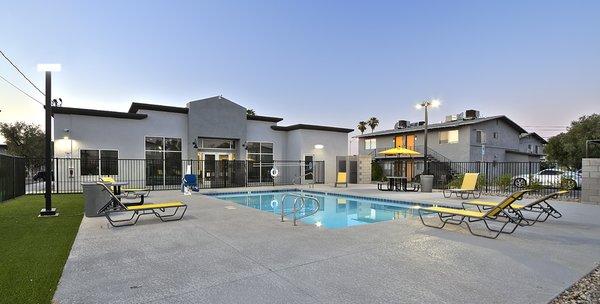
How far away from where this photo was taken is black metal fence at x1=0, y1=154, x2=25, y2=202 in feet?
35.4

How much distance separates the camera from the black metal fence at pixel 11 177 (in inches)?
425

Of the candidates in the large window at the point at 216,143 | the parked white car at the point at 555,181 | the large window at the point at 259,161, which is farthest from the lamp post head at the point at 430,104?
the large window at the point at 216,143

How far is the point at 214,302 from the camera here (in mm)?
3066

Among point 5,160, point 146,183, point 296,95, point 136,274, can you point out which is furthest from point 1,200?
point 296,95

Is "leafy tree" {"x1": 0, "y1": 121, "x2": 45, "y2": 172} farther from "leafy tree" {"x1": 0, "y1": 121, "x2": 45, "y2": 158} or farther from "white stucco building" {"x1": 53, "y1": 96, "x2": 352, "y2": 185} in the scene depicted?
"white stucco building" {"x1": 53, "y1": 96, "x2": 352, "y2": 185}

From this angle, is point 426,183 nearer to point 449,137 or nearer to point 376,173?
point 376,173

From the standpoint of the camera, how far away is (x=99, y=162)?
16.3m

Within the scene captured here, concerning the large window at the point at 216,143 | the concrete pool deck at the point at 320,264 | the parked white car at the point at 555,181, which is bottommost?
the concrete pool deck at the point at 320,264

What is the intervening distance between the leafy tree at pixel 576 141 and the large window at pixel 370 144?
16.7 meters

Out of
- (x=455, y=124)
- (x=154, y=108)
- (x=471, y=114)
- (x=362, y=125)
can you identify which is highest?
(x=362, y=125)

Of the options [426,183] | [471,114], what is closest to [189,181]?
[426,183]

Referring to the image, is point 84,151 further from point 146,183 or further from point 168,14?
point 168,14

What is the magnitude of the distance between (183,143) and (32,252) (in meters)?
14.5

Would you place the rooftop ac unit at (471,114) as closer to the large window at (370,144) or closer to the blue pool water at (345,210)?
the large window at (370,144)
